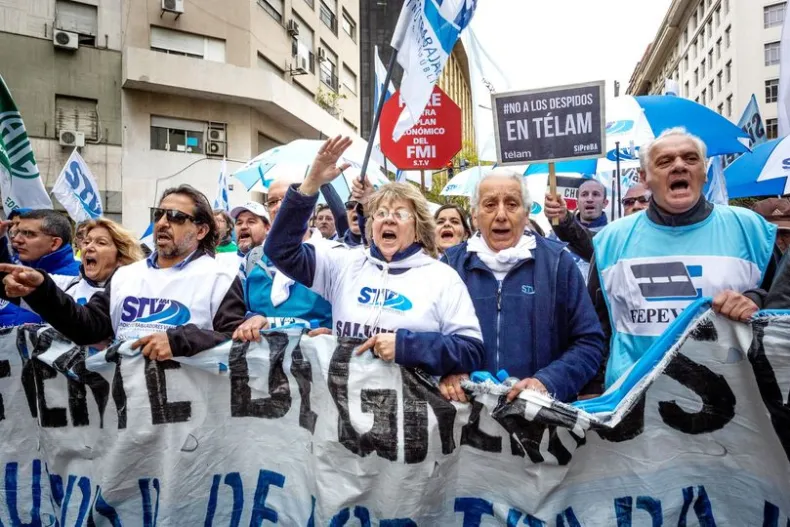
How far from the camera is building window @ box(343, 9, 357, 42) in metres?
30.4

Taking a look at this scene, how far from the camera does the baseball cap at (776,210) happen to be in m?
4.05

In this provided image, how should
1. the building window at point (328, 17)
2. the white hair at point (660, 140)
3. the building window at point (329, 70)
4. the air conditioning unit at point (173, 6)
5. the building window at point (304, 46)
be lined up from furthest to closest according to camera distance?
the building window at point (328, 17) < the building window at point (329, 70) < the building window at point (304, 46) < the air conditioning unit at point (173, 6) < the white hair at point (660, 140)

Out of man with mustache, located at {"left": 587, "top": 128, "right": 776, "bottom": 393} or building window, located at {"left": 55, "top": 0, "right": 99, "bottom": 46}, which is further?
building window, located at {"left": 55, "top": 0, "right": 99, "bottom": 46}

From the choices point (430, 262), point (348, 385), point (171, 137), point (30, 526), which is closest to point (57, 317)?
point (30, 526)

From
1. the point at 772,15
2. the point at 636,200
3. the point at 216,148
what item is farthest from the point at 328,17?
the point at 772,15

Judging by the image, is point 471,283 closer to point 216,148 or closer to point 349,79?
point 216,148

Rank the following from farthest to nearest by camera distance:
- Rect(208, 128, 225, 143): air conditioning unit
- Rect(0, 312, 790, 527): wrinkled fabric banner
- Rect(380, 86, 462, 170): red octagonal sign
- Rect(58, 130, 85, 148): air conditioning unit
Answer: Rect(208, 128, 225, 143): air conditioning unit < Rect(58, 130, 85, 148): air conditioning unit < Rect(380, 86, 462, 170): red octagonal sign < Rect(0, 312, 790, 527): wrinkled fabric banner

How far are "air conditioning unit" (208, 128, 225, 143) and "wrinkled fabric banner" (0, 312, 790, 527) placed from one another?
19.3 metres

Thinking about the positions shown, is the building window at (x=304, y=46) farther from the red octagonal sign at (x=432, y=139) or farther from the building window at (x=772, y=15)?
the building window at (x=772, y=15)

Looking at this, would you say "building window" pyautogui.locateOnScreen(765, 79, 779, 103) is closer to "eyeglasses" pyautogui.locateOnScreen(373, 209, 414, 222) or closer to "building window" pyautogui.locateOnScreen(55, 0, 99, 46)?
"building window" pyautogui.locateOnScreen(55, 0, 99, 46)

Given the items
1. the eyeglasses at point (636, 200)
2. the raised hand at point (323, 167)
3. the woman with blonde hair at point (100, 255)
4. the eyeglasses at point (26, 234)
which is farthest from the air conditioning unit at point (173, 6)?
the raised hand at point (323, 167)

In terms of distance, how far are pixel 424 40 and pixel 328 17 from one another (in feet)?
84.5

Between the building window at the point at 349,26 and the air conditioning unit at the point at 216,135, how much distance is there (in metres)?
11.0

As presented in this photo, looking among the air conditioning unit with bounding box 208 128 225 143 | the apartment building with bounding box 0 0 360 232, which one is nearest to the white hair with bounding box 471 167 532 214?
the apartment building with bounding box 0 0 360 232
